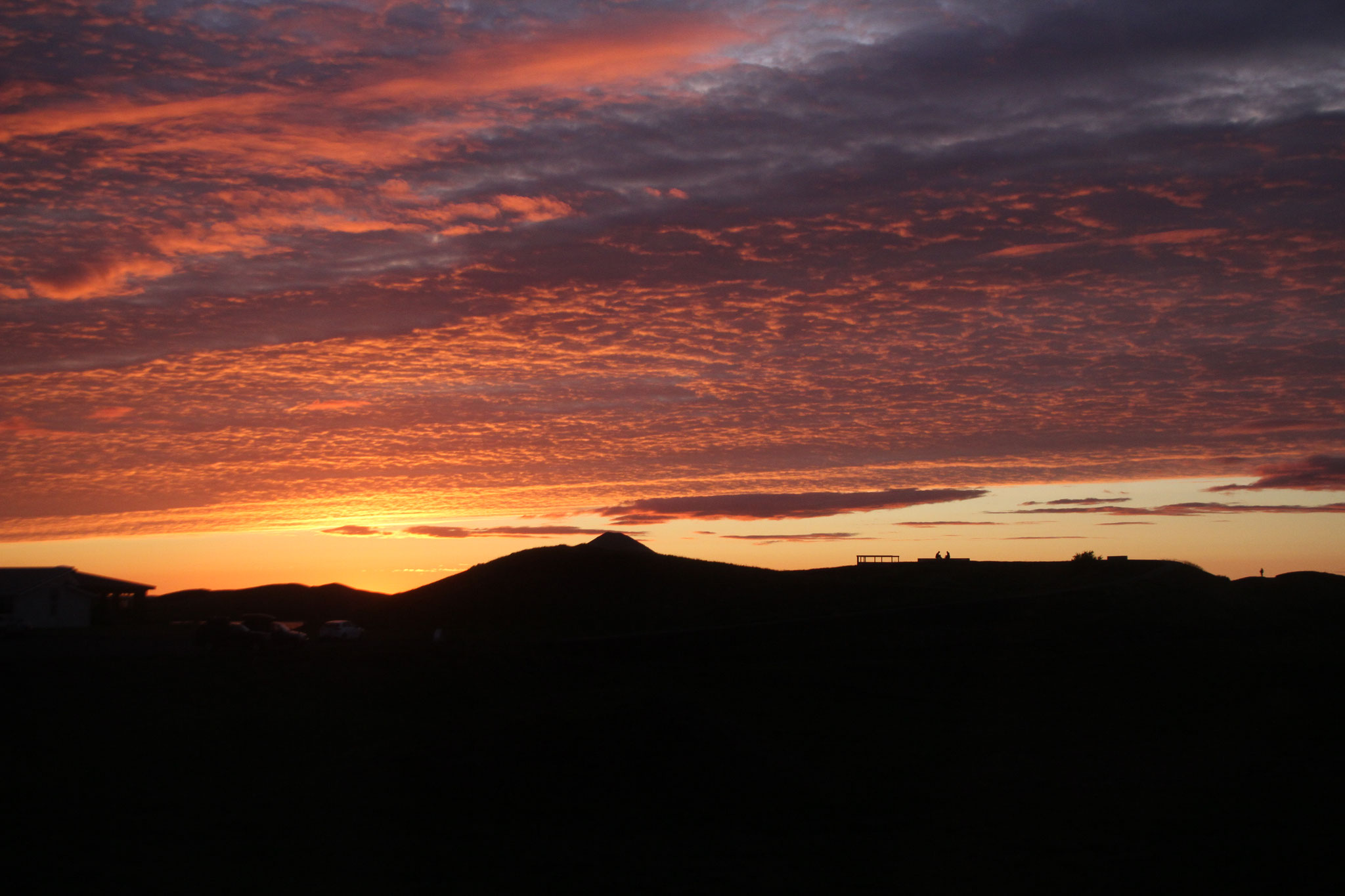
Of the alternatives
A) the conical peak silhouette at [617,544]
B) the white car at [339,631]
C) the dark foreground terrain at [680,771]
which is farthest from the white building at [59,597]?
the conical peak silhouette at [617,544]

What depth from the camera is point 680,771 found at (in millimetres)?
20344

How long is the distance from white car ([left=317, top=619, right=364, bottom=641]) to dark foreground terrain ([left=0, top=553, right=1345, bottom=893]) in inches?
414

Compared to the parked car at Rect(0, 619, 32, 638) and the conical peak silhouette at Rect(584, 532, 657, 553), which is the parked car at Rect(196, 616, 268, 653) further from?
the conical peak silhouette at Rect(584, 532, 657, 553)

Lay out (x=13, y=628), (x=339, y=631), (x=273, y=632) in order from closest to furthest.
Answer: (x=273, y=632), (x=339, y=631), (x=13, y=628)

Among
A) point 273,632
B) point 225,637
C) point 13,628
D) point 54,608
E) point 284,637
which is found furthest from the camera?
point 54,608

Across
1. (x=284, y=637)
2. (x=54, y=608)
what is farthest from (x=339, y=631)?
(x=54, y=608)

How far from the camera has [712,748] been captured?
2127 cm

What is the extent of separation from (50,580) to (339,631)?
1856 cm

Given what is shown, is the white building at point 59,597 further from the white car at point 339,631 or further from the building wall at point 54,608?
the white car at point 339,631

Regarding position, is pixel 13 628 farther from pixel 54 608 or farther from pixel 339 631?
pixel 339 631

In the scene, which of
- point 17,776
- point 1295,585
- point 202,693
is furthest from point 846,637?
point 1295,585

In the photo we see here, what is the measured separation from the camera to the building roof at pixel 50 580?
171 feet

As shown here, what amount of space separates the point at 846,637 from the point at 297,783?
25609 mm

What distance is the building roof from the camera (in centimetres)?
5219
